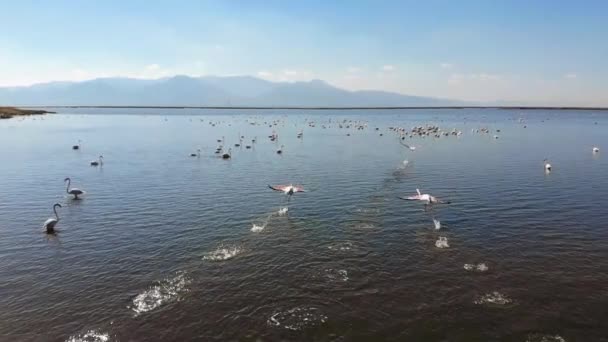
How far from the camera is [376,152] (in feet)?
215

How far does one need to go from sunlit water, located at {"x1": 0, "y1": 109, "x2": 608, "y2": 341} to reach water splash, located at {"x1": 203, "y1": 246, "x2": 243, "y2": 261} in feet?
0.36

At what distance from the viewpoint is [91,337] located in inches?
598

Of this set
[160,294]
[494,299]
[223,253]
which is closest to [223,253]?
[223,253]

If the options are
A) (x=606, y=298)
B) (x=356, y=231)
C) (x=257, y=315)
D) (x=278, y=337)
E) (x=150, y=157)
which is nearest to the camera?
(x=278, y=337)

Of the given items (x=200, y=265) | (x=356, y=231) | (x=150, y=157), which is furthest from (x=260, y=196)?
(x=150, y=157)

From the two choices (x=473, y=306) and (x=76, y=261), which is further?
(x=76, y=261)

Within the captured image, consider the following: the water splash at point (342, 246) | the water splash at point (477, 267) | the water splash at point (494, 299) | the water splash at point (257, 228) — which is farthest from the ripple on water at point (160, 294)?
the water splash at point (477, 267)

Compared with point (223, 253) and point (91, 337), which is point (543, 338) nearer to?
point (223, 253)

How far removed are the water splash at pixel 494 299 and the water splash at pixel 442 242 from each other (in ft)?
18.5

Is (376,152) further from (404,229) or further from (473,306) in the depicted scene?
(473,306)

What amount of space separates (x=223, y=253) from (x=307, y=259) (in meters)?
4.62

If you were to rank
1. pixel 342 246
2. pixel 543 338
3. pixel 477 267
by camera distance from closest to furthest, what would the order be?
pixel 543 338 < pixel 477 267 < pixel 342 246

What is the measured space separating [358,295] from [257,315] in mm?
4434

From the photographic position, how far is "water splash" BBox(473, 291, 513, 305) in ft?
56.8
